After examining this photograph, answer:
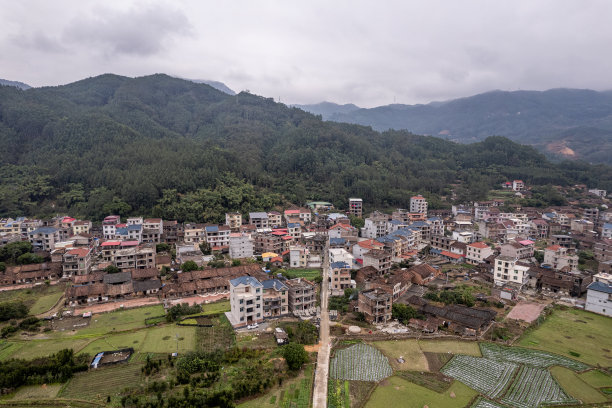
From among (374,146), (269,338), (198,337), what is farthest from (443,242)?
(374,146)

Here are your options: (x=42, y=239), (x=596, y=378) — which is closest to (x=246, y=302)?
(x=596, y=378)

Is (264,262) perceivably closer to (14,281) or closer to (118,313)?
(118,313)

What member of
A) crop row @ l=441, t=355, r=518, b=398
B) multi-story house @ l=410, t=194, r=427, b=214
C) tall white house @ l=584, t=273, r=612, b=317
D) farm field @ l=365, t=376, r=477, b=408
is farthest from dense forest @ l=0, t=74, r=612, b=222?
tall white house @ l=584, t=273, r=612, b=317

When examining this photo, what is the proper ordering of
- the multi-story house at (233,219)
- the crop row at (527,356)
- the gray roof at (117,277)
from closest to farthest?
1. the crop row at (527,356)
2. the gray roof at (117,277)
3. the multi-story house at (233,219)

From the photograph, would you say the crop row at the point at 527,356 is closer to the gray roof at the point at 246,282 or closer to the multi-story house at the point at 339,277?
the multi-story house at the point at 339,277

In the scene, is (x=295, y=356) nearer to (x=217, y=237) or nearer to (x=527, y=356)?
(x=527, y=356)

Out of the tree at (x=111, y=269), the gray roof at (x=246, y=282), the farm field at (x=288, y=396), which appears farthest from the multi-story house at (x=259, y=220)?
the farm field at (x=288, y=396)
